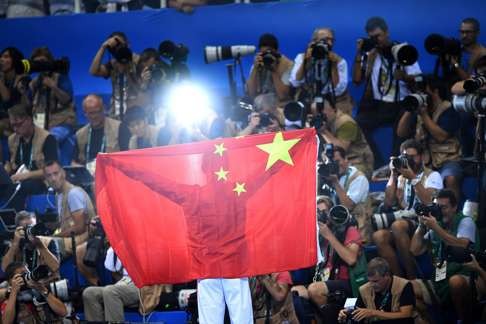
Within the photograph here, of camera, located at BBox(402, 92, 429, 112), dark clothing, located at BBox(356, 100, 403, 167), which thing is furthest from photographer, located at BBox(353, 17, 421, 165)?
camera, located at BBox(402, 92, 429, 112)

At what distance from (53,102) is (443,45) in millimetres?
4492

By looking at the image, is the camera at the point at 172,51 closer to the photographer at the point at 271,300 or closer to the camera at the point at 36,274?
the camera at the point at 36,274

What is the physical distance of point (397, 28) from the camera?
541 inches

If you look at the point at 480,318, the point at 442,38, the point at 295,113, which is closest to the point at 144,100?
the point at 295,113

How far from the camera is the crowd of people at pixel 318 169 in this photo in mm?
10867

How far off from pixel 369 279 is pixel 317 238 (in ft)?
1.93

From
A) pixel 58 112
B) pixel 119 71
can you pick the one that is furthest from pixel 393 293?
pixel 58 112

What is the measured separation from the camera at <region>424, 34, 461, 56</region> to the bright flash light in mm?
2484

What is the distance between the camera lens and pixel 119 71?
44.8 ft

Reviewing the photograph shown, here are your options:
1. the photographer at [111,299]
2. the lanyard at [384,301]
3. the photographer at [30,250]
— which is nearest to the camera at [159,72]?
the photographer at [30,250]

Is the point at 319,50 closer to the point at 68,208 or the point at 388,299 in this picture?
the point at 388,299

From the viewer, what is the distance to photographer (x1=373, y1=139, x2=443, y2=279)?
441 inches

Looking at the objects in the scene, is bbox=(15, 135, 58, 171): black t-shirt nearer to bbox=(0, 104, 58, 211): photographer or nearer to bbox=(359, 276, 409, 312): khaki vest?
bbox=(0, 104, 58, 211): photographer

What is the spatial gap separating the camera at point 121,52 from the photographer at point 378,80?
2398mm
